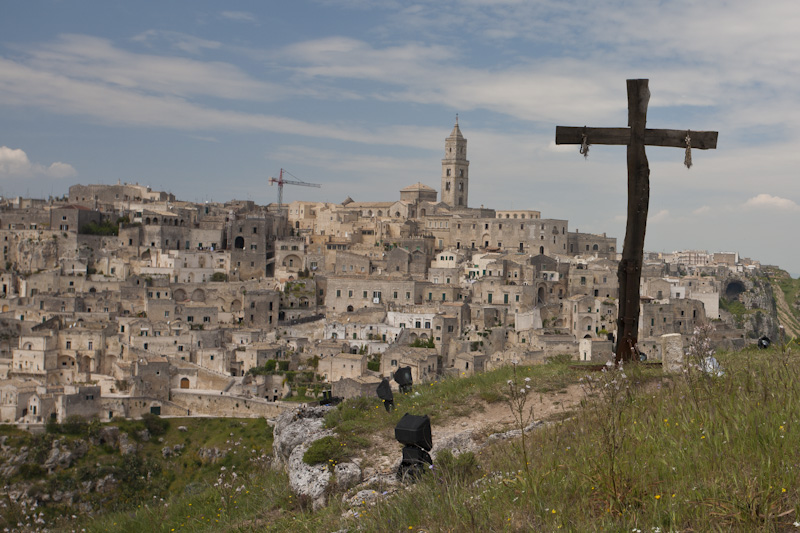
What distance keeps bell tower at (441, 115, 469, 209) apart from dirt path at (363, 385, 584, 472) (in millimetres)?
69137

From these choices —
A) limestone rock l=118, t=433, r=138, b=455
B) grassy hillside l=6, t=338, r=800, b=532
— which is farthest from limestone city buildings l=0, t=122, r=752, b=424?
grassy hillside l=6, t=338, r=800, b=532

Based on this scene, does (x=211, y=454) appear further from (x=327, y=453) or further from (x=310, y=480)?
(x=310, y=480)

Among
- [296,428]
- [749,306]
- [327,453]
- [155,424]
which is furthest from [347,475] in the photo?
[749,306]

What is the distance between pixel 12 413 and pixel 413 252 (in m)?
27.9

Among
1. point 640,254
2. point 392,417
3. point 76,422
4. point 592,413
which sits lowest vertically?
point 76,422

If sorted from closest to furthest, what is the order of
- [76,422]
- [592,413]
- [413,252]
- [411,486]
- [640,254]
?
[411,486], [592,413], [640,254], [76,422], [413,252]

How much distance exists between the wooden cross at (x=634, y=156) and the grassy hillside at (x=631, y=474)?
1.13m

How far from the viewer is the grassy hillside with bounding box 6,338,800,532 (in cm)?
411

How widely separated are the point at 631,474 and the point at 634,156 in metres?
4.28

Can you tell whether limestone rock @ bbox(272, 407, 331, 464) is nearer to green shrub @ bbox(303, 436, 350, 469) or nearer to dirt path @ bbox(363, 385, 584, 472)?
green shrub @ bbox(303, 436, 350, 469)

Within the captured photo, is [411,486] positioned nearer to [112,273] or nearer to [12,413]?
[12,413]

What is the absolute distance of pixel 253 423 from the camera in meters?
37.5

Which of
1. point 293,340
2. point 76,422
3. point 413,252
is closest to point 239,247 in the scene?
point 413,252

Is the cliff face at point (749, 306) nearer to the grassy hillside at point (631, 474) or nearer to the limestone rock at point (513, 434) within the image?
the limestone rock at point (513, 434)
